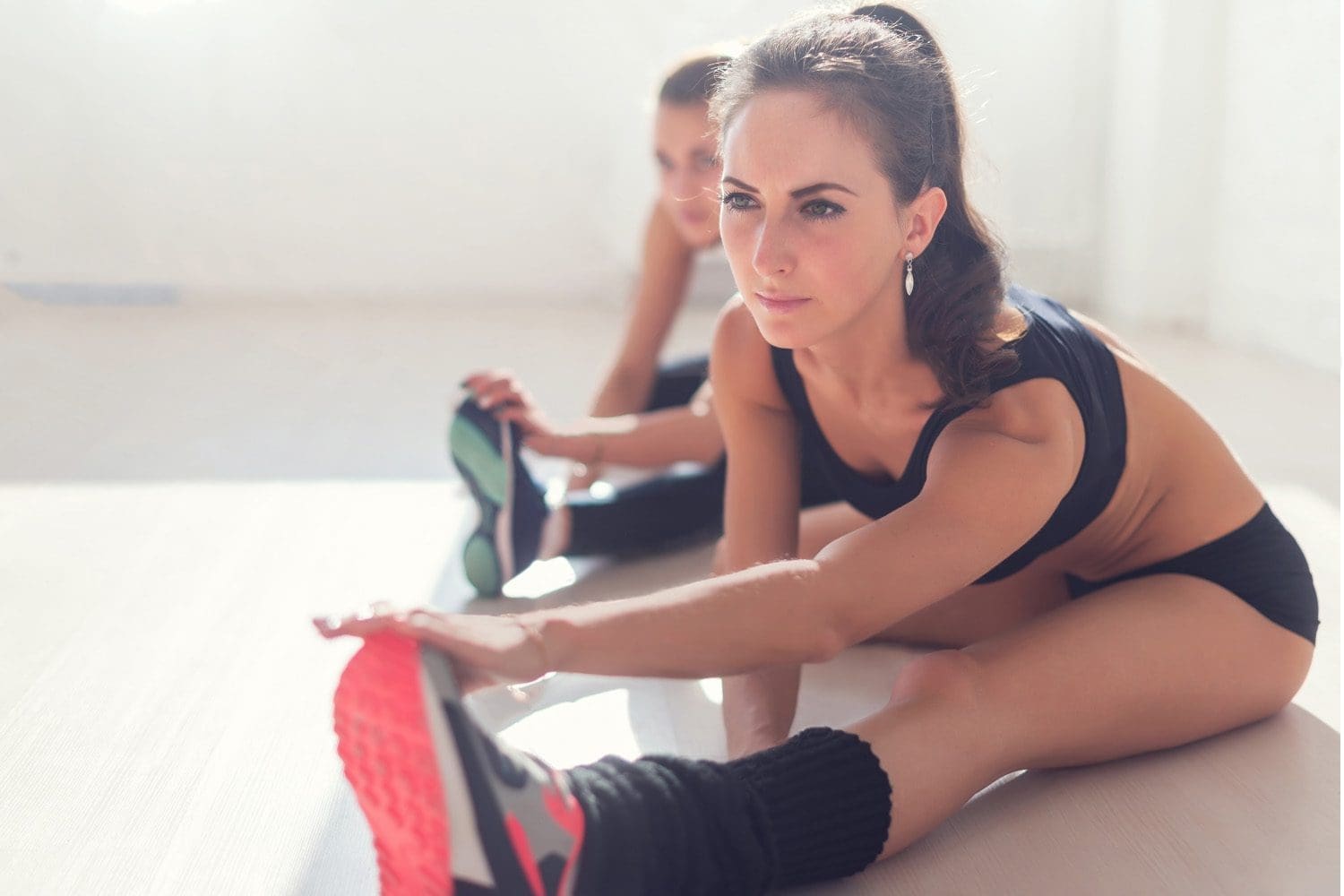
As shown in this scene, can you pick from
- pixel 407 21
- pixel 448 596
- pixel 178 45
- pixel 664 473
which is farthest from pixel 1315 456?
pixel 178 45

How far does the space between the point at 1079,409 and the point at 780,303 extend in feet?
0.83

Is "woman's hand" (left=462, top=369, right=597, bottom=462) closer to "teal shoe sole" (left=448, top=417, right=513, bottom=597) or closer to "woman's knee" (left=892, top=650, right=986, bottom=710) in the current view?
"teal shoe sole" (left=448, top=417, right=513, bottom=597)

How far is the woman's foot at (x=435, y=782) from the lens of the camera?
738mm

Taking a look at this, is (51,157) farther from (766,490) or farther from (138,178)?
(766,490)

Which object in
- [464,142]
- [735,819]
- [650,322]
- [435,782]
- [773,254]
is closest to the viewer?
[435,782]

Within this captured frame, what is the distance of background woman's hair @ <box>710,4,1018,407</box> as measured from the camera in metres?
1.00

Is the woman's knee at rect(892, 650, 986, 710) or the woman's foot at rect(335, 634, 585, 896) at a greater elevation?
the woman's foot at rect(335, 634, 585, 896)

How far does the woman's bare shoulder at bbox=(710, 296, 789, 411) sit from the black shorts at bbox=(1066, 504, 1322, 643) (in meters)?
0.38

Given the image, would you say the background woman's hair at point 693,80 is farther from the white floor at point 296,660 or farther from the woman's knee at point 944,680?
the woman's knee at point 944,680

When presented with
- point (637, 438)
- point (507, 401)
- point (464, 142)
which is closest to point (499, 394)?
point (507, 401)

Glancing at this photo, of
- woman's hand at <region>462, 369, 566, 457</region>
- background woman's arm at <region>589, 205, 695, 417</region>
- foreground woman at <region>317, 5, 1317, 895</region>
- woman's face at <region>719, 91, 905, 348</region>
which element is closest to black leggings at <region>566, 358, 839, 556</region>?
woman's hand at <region>462, 369, 566, 457</region>

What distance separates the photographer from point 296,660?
1.38 metres

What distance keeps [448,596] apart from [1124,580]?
2.52 ft

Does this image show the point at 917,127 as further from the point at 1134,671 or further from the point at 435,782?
the point at 435,782
